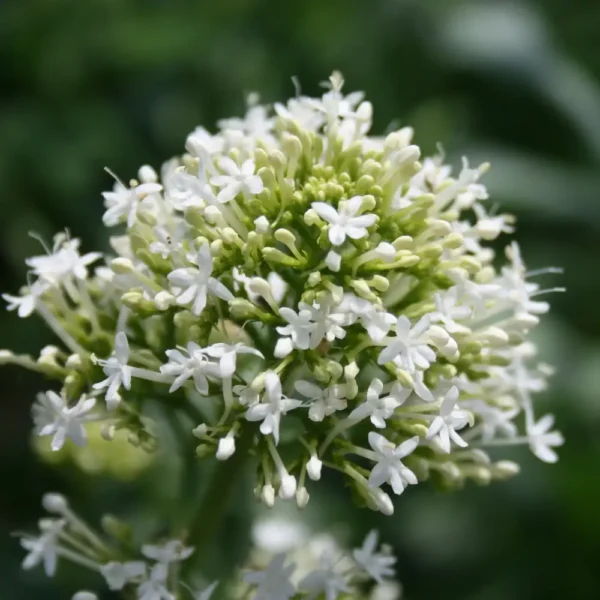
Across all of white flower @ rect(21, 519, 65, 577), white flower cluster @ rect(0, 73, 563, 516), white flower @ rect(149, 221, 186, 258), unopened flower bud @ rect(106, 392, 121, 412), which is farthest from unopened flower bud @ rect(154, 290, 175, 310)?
white flower @ rect(21, 519, 65, 577)

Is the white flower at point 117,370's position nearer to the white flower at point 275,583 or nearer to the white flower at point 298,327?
the white flower at point 298,327

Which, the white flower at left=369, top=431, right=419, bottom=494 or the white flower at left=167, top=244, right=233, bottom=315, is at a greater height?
the white flower at left=167, top=244, right=233, bottom=315

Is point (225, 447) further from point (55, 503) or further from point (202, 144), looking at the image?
point (202, 144)

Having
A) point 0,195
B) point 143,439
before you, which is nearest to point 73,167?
point 0,195

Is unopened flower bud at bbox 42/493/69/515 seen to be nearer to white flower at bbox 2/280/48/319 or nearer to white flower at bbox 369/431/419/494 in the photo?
white flower at bbox 2/280/48/319

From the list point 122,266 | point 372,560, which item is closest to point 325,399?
point 372,560

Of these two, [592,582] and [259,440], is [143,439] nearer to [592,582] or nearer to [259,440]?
[259,440]

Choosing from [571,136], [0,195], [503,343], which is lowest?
[503,343]
